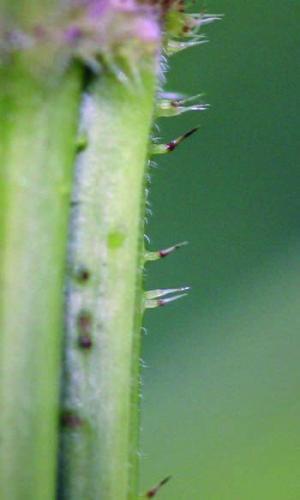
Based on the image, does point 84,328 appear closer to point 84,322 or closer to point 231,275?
point 84,322

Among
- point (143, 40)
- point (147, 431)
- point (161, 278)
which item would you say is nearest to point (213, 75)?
point (161, 278)

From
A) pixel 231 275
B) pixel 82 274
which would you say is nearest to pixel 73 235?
pixel 82 274

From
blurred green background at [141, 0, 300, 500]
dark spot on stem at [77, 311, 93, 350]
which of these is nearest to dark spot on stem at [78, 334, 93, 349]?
dark spot on stem at [77, 311, 93, 350]

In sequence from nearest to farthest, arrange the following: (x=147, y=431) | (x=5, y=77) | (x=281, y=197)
A: 1. (x=5, y=77)
2. (x=147, y=431)
3. (x=281, y=197)

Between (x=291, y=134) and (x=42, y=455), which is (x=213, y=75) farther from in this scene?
(x=42, y=455)

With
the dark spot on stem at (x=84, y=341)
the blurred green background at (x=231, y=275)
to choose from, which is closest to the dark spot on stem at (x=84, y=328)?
the dark spot on stem at (x=84, y=341)
